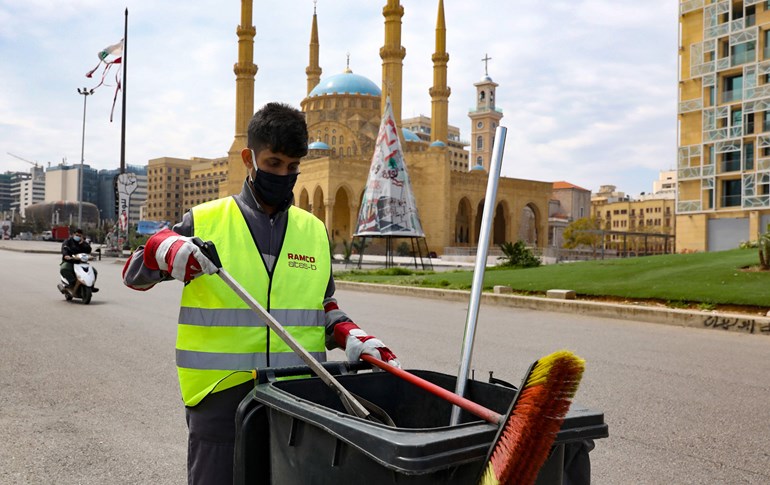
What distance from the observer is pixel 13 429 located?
467 centimetres

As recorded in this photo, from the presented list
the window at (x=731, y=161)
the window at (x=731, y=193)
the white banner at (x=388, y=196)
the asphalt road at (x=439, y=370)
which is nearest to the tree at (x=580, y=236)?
the window at (x=731, y=193)

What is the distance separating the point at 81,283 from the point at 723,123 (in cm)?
4517

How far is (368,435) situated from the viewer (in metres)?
1.47

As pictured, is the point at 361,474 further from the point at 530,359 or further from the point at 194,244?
the point at 530,359

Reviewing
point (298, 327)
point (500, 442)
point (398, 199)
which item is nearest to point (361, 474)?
point (500, 442)

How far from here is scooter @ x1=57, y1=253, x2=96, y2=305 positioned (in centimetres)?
1294

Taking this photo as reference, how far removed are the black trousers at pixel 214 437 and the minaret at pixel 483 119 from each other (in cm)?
10619

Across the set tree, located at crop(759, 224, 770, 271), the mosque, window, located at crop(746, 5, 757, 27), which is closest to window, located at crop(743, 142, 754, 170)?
window, located at crop(746, 5, 757, 27)

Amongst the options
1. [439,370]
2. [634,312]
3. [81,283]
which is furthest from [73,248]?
[634,312]

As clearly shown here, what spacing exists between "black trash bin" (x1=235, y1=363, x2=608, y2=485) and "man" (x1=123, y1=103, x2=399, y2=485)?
0.71ft

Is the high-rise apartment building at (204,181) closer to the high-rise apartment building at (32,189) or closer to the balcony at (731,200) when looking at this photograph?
the high-rise apartment building at (32,189)

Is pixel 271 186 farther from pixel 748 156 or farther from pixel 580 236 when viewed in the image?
pixel 580 236

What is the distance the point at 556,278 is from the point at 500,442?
624 inches

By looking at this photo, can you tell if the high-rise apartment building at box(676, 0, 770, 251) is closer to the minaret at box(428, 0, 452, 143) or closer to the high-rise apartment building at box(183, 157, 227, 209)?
the minaret at box(428, 0, 452, 143)
